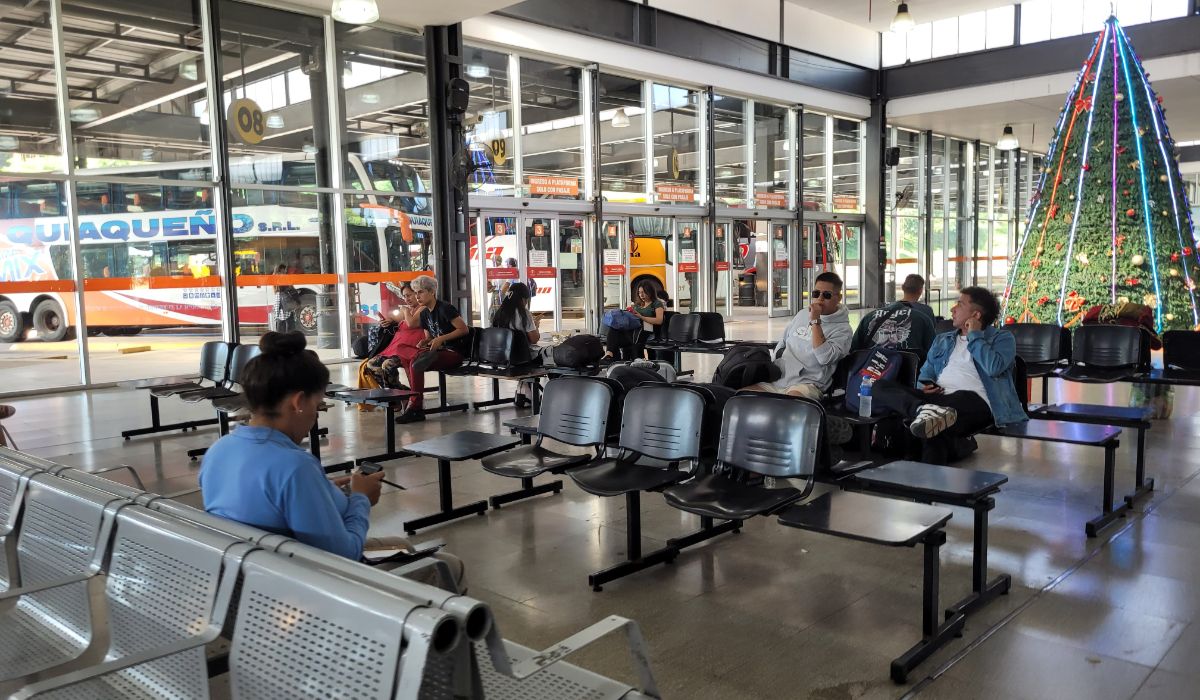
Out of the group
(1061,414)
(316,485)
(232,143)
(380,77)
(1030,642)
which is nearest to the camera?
(316,485)

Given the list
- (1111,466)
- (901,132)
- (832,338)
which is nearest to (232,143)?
(832,338)

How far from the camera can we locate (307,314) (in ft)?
39.6

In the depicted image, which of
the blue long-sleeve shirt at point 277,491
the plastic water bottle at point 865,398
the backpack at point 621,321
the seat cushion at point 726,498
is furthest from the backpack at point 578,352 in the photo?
the blue long-sleeve shirt at point 277,491

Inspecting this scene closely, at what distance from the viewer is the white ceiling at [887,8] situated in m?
16.4

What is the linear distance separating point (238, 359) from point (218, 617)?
5293 millimetres

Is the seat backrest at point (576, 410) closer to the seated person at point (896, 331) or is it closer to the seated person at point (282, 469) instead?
the seated person at point (282, 469)

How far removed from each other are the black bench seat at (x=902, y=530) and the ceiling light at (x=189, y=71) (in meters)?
10.3

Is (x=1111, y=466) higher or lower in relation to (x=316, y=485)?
lower

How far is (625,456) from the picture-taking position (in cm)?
418

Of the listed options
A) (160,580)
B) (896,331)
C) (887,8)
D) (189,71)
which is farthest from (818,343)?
(887,8)

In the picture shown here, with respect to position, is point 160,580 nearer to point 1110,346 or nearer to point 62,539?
point 62,539

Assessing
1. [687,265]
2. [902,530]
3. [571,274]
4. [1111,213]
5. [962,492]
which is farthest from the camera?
[687,265]

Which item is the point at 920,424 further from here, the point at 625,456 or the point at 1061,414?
the point at 625,456

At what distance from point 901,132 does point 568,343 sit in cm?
1692
